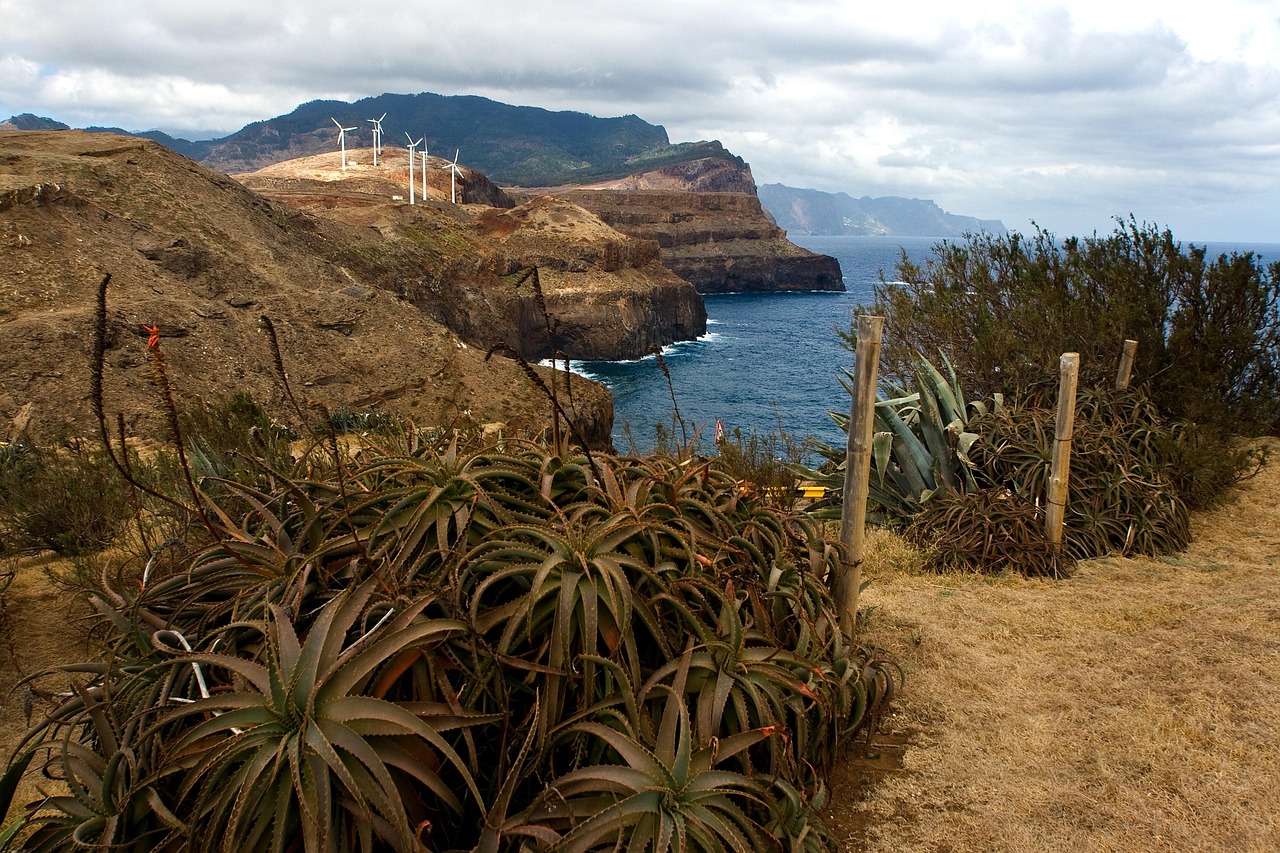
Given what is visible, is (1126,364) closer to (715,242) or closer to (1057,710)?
(1057,710)

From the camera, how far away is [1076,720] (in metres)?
3.66

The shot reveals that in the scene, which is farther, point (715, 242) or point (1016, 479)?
point (715, 242)

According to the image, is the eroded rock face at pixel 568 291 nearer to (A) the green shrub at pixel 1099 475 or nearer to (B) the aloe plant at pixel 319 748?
(A) the green shrub at pixel 1099 475

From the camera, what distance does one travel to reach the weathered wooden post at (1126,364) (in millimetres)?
8016

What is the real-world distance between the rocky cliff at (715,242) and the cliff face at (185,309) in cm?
7056

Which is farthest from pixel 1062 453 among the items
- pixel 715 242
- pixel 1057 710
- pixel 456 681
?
pixel 715 242

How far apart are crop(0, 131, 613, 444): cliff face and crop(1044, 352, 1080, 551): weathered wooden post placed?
935cm

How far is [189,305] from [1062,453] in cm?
1764

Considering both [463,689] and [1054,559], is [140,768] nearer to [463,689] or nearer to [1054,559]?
[463,689]

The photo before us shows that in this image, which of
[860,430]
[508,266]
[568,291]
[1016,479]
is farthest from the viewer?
[568,291]

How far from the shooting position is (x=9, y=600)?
462 cm

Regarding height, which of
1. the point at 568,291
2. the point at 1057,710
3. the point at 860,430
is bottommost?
the point at 568,291

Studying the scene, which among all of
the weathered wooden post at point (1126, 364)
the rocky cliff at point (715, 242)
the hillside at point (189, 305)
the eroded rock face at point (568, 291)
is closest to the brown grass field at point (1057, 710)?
the weathered wooden post at point (1126, 364)

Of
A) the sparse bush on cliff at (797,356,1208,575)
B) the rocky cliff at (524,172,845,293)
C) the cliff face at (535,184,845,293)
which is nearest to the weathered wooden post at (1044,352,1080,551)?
the sparse bush on cliff at (797,356,1208,575)
